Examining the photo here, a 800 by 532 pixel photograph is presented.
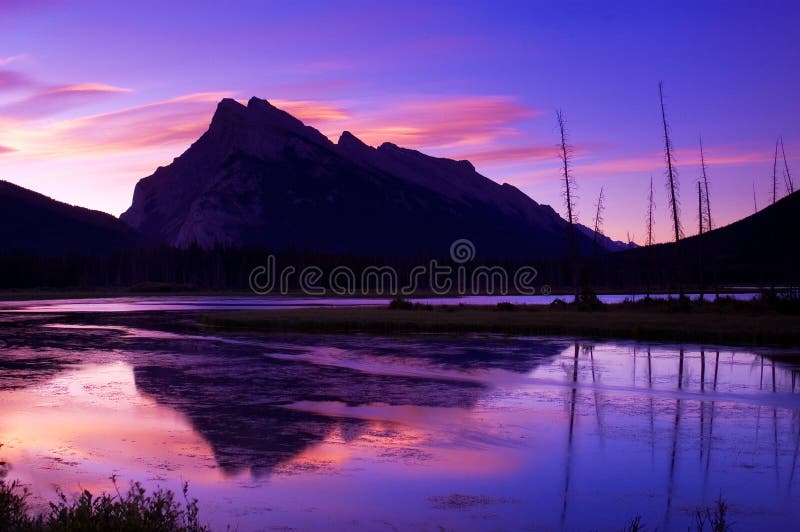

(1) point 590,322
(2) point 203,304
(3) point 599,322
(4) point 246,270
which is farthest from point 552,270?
(3) point 599,322

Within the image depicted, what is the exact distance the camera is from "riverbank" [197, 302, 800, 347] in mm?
41219

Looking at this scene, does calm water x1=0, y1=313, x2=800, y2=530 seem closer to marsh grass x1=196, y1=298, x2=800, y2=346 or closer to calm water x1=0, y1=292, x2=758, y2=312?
marsh grass x1=196, y1=298, x2=800, y2=346

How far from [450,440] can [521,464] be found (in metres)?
2.52

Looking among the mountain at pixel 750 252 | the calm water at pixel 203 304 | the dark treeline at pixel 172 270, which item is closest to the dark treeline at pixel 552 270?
the dark treeline at pixel 172 270

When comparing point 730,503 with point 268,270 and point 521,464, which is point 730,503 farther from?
point 268,270

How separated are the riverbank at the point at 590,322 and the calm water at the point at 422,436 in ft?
28.6

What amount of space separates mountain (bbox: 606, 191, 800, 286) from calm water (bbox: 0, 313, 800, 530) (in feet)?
380

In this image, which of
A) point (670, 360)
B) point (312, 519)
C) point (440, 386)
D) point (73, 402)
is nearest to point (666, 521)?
point (312, 519)

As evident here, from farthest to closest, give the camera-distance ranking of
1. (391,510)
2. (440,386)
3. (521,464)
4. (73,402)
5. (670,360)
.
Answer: (670,360), (440,386), (73,402), (521,464), (391,510)

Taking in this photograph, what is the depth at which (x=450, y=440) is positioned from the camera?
17250 millimetres

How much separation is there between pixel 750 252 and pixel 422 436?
551 ft

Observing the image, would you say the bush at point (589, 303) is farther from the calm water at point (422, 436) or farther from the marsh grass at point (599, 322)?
the calm water at point (422, 436)

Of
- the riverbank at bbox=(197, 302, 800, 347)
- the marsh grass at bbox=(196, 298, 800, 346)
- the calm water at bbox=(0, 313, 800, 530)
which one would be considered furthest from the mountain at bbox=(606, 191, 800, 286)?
the calm water at bbox=(0, 313, 800, 530)

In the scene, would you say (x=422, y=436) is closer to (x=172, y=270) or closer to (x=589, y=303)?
(x=589, y=303)
